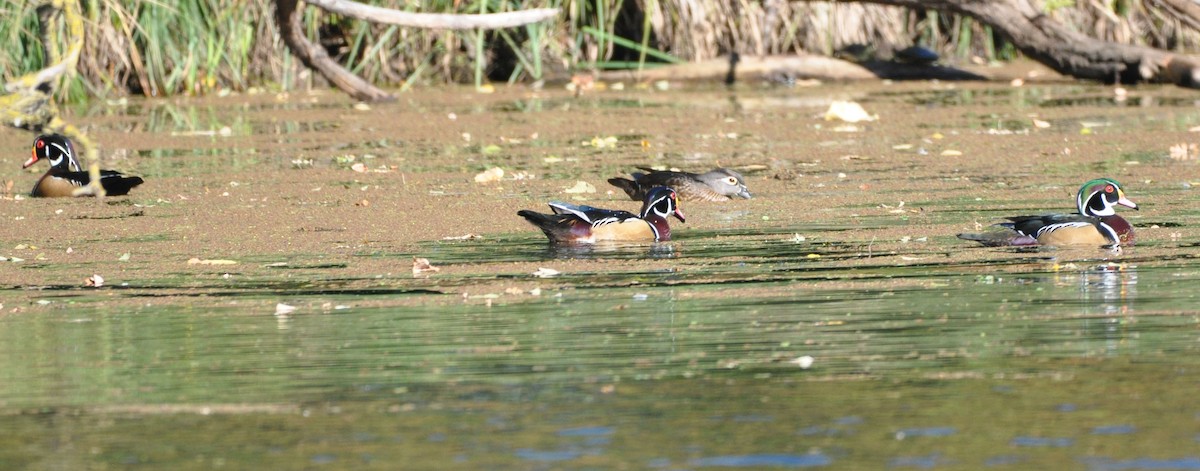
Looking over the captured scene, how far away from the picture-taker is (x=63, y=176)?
11.0 meters

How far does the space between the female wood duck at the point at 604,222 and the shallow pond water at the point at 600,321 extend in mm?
117

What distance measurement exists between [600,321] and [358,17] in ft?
6.38

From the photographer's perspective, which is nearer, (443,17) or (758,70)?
(443,17)

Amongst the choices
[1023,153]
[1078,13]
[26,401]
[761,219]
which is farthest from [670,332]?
[1078,13]

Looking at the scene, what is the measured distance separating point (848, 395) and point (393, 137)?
9614mm

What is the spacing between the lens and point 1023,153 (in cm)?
1230

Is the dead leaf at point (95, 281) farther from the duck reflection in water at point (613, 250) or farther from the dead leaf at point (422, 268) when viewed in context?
the duck reflection in water at point (613, 250)

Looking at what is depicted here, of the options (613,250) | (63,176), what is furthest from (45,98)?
(63,176)

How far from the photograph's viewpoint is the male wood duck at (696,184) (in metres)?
10.5

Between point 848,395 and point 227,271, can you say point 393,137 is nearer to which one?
point 227,271

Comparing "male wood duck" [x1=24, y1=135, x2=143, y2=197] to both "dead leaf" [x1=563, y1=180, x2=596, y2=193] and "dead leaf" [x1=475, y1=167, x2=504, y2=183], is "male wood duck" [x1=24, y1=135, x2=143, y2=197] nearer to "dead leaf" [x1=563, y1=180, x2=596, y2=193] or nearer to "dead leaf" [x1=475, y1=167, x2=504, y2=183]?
"dead leaf" [x1=475, y1=167, x2=504, y2=183]

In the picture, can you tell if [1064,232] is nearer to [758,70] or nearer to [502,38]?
[758,70]

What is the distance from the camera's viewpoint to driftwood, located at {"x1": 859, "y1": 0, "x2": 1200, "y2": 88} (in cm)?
1672

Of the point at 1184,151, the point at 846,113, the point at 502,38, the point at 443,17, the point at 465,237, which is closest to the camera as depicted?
the point at 443,17
